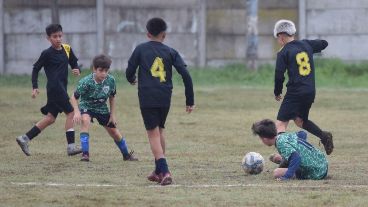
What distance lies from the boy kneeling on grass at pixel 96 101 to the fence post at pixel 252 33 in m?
14.7

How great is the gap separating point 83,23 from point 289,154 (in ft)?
60.4

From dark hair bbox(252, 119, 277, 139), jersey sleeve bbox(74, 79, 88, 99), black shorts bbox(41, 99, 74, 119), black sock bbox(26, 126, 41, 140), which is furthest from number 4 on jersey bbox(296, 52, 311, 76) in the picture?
black sock bbox(26, 126, 41, 140)

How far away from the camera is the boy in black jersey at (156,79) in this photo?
438 inches

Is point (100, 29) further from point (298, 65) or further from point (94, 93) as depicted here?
point (298, 65)

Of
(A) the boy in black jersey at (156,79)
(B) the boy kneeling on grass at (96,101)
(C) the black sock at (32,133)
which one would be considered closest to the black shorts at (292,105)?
(A) the boy in black jersey at (156,79)

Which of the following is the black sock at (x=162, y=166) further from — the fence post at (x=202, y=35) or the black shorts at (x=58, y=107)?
the fence post at (x=202, y=35)

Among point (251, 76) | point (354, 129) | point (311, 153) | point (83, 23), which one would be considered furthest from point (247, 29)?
point (311, 153)

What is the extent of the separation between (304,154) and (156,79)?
1746mm

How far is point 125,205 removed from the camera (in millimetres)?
9750

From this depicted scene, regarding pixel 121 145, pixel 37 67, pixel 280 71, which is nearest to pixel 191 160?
pixel 121 145

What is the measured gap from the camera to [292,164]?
11.3 m

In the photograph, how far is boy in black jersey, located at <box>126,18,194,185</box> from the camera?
36.5ft

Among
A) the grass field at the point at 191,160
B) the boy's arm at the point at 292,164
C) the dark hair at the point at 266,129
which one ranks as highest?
the dark hair at the point at 266,129

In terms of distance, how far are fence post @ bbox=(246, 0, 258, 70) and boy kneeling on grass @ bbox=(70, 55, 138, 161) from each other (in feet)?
48.2
